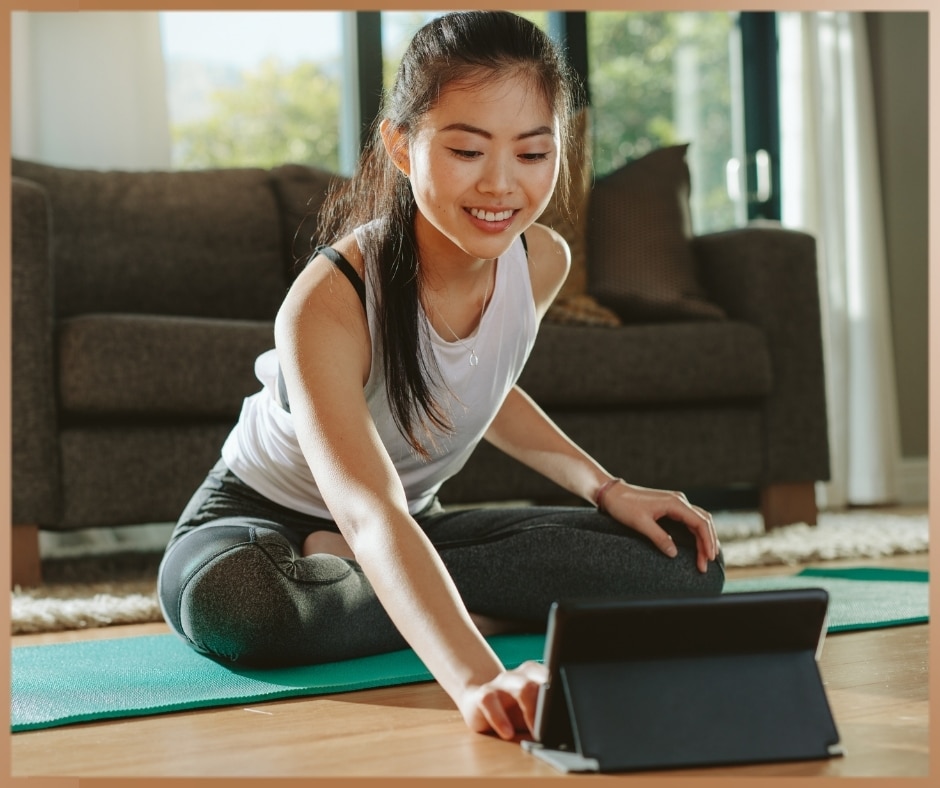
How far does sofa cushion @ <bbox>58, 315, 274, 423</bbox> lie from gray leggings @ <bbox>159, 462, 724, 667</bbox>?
61 centimetres

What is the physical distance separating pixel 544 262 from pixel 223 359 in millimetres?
904

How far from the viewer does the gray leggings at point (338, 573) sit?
123 cm

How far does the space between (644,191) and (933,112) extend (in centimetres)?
218

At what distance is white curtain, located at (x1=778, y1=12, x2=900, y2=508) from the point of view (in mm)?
3518

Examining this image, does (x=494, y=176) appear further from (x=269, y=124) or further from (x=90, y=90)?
(x=269, y=124)

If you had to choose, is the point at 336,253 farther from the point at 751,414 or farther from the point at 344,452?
the point at 751,414

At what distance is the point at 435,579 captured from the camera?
909mm

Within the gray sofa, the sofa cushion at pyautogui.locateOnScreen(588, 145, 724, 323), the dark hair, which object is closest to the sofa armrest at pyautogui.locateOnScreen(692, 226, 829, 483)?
the gray sofa

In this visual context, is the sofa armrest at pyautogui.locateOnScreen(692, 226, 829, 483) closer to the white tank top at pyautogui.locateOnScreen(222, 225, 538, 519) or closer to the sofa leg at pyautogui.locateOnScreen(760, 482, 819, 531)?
the sofa leg at pyautogui.locateOnScreen(760, 482, 819, 531)

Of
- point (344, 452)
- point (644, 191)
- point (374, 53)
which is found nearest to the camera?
point (344, 452)

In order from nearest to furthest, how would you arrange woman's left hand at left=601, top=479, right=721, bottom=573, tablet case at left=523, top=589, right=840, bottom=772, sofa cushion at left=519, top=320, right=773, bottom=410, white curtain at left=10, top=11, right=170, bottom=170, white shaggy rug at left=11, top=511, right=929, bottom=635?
tablet case at left=523, top=589, right=840, bottom=772 < woman's left hand at left=601, top=479, right=721, bottom=573 < white shaggy rug at left=11, top=511, right=929, bottom=635 < sofa cushion at left=519, top=320, right=773, bottom=410 < white curtain at left=10, top=11, right=170, bottom=170

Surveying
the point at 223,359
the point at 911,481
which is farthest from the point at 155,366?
the point at 911,481

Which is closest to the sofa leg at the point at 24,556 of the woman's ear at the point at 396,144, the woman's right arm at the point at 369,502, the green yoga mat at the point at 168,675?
the green yoga mat at the point at 168,675

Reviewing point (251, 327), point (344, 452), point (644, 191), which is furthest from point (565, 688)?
point (644, 191)
